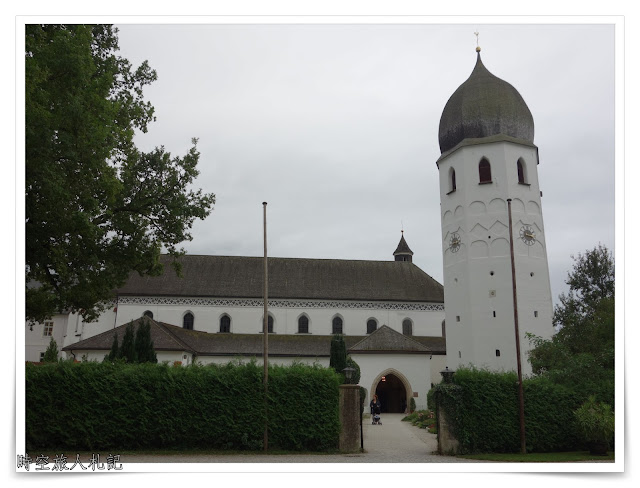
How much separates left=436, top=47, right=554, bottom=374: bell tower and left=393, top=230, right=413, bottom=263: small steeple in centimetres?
1858

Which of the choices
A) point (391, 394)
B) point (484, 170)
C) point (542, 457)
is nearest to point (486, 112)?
point (484, 170)

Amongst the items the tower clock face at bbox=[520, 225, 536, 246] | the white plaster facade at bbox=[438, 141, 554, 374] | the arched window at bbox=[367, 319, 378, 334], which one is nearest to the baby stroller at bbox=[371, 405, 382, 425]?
the white plaster facade at bbox=[438, 141, 554, 374]

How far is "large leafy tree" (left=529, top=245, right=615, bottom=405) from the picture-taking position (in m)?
18.5

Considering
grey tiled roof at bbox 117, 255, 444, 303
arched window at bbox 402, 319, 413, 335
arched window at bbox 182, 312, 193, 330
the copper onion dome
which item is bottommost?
arched window at bbox 402, 319, 413, 335

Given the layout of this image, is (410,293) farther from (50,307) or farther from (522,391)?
(50,307)

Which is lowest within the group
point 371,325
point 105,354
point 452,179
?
point 105,354

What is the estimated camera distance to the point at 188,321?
43.5 m

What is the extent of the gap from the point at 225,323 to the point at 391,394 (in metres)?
13.8

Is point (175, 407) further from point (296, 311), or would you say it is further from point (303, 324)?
point (303, 324)

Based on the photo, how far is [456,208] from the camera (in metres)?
36.5

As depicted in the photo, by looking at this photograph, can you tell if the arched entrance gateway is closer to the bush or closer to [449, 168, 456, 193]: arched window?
[449, 168, 456, 193]: arched window

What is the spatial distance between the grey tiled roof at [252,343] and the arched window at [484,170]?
37.9ft
